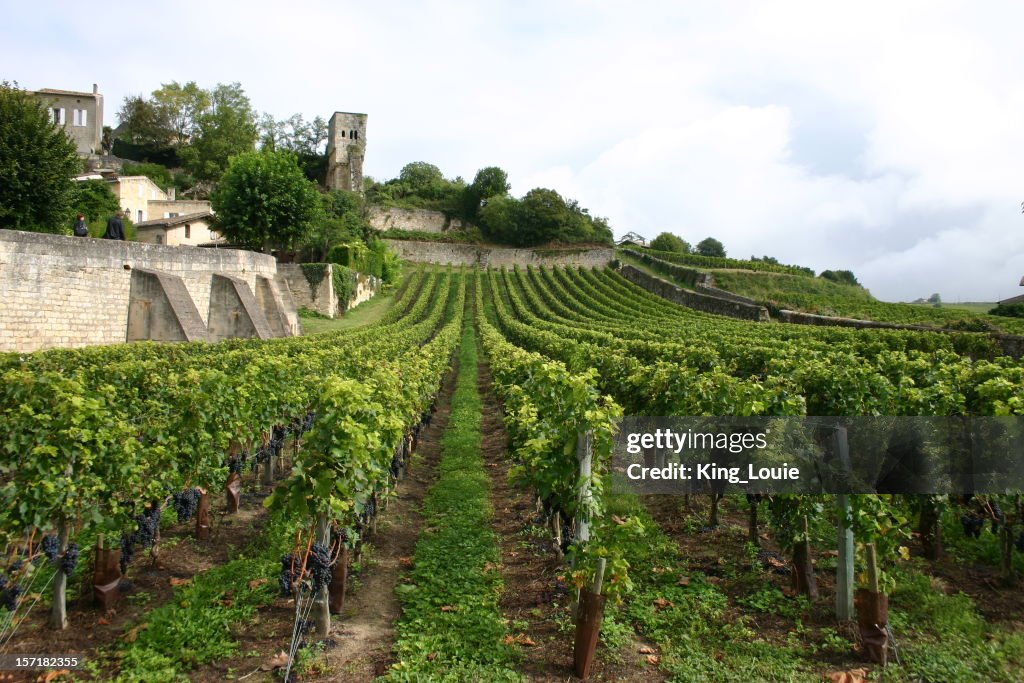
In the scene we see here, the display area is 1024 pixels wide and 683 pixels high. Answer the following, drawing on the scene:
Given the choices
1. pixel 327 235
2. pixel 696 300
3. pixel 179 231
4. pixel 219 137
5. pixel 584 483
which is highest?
pixel 219 137

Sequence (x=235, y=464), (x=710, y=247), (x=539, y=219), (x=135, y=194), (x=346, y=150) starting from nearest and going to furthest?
(x=235, y=464)
(x=135, y=194)
(x=539, y=219)
(x=346, y=150)
(x=710, y=247)

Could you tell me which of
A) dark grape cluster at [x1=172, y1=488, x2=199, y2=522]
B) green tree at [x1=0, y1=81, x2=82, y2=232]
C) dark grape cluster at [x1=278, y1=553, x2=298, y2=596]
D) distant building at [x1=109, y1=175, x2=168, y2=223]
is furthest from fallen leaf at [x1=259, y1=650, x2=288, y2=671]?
distant building at [x1=109, y1=175, x2=168, y2=223]

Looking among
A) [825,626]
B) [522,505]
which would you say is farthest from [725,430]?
[522,505]

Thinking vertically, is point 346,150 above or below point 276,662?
above

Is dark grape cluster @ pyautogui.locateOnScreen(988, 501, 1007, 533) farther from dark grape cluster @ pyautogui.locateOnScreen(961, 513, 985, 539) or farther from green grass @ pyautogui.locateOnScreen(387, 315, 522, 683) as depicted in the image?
green grass @ pyautogui.locateOnScreen(387, 315, 522, 683)

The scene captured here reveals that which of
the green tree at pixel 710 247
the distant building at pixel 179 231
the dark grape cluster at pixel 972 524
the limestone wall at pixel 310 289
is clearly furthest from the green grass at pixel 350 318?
the green tree at pixel 710 247

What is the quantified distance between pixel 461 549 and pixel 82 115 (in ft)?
222

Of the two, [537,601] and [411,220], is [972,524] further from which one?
[411,220]

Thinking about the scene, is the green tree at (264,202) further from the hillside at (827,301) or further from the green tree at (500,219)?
the green tree at (500,219)

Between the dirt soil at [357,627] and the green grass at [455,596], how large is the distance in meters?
0.15

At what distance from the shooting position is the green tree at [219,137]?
60156 mm

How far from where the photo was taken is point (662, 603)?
18.8 ft

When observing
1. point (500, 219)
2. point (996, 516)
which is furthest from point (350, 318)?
point (500, 219)

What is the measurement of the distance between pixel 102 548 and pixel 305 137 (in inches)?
3371
